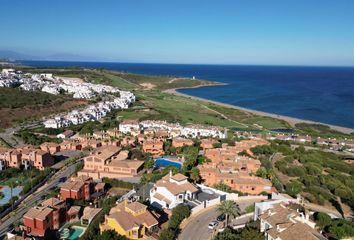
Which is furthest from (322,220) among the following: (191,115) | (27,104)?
(27,104)

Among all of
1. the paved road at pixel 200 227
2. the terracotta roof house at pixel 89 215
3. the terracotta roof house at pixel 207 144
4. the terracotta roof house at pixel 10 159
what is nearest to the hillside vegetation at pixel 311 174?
the terracotta roof house at pixel 207 144

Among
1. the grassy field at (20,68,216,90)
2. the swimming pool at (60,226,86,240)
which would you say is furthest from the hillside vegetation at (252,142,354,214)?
the grassy field at (20,68,216,90)

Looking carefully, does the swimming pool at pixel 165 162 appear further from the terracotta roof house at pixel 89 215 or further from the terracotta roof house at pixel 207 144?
the terracotta roof house at pixel 89 215

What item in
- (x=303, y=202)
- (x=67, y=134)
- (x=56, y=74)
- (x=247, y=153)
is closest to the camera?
(x=303, y=202)

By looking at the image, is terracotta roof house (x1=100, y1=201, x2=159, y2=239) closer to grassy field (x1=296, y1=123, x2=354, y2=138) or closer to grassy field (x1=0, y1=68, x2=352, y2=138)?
grassy field (x1=0, y1=68, x2=352, y2=138)

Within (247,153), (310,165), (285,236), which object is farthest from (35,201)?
(310,165)

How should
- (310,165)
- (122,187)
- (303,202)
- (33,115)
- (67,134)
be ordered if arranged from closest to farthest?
(303,202) < (122,187) < (310,165) < (67,134) < (33,115)

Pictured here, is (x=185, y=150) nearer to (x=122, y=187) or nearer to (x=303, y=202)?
(x=122, y=187)
